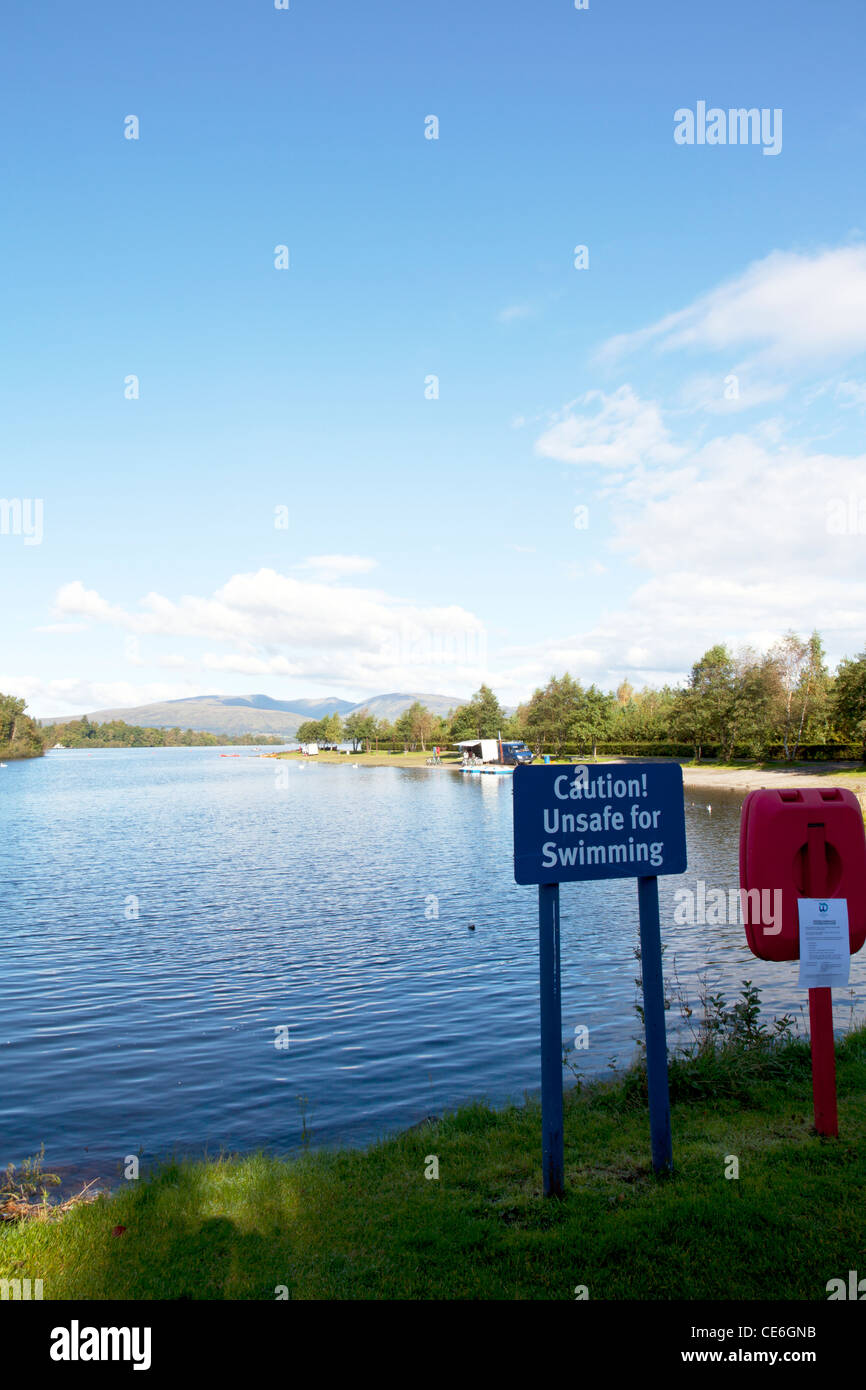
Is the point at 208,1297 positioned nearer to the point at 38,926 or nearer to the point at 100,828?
the point at 38,926

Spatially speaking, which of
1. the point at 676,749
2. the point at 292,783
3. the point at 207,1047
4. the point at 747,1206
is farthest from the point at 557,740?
the point at 747,1206

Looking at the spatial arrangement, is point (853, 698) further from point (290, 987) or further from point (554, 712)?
point (290, 987)

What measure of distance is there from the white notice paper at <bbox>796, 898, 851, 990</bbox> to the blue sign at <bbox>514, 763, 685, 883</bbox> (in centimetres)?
92

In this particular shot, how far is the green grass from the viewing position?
15.1 feet

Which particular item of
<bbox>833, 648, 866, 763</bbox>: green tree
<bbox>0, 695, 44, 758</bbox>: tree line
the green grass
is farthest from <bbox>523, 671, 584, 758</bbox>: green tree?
<bbox>0, 695, 44, 758</bbox>: tree line

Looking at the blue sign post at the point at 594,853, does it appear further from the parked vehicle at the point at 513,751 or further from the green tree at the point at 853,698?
the parked vehicle at the point at 513,751

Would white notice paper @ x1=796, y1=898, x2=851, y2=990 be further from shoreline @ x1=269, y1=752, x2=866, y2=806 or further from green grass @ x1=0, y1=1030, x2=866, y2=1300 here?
shoreline @ x1=269, y1=752, x2=866, y2=806

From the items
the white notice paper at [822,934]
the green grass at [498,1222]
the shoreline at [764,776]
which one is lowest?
the shoreline at [764,776]

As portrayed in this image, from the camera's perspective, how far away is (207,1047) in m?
12.5

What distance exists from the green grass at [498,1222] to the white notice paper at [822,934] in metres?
1.20

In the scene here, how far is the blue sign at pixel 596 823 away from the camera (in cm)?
599


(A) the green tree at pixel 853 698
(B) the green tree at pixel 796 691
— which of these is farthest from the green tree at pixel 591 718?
(A) the green tree at pixel 853 698

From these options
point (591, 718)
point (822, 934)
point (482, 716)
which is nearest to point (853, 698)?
point (591, 718)
